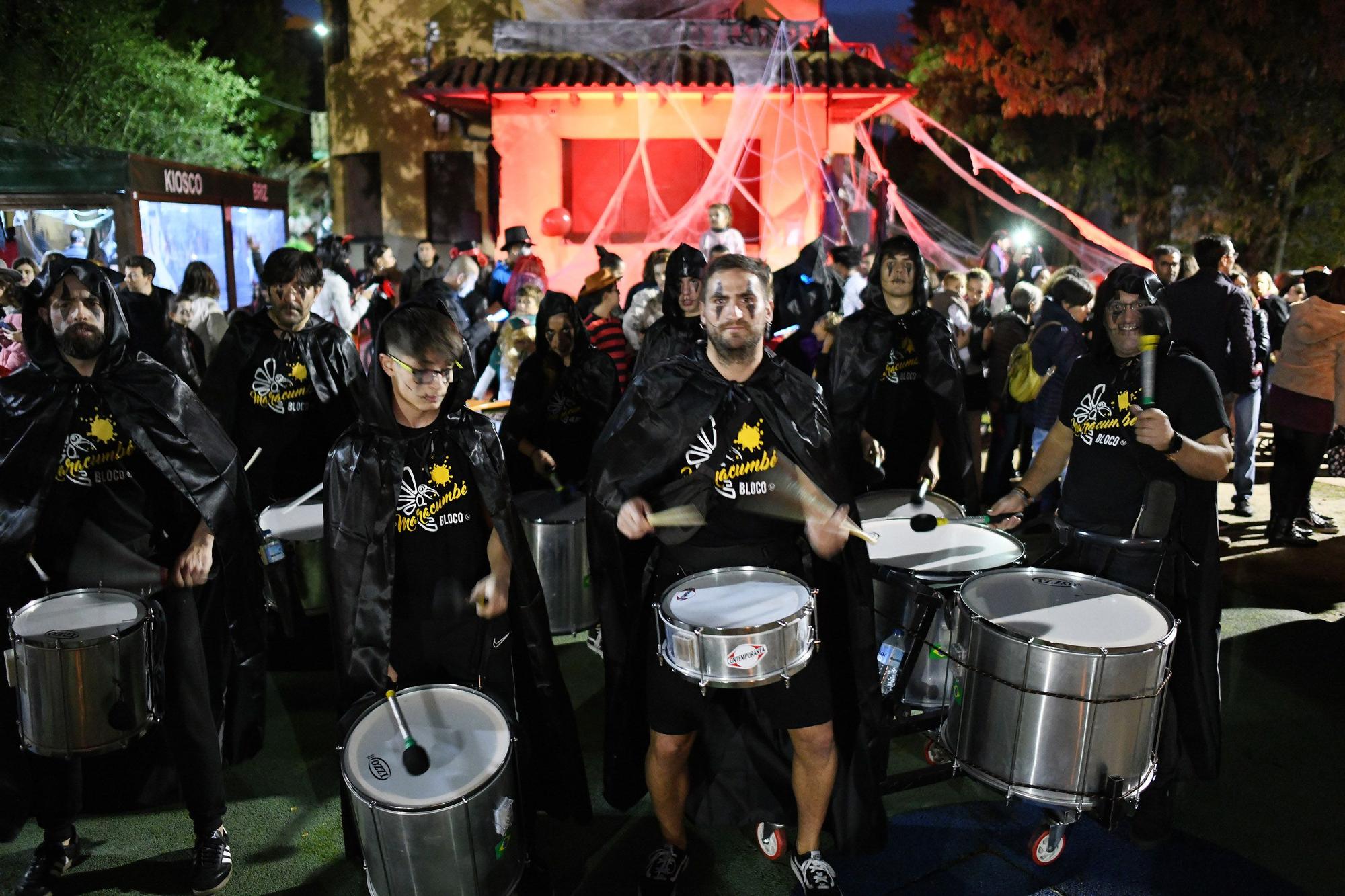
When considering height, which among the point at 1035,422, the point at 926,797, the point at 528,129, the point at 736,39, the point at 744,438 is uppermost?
the point at 736,39

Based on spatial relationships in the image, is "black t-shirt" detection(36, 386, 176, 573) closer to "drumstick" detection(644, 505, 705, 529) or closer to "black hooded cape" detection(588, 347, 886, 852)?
"black hooded cape" detection(588, 347, 886, 852)

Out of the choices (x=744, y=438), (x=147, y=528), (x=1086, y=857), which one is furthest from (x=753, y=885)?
(x=147, y=528)

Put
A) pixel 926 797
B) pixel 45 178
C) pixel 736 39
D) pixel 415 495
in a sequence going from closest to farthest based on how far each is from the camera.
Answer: pixel 415 495 → pixel 926 797 → pixel 45 178 → pixel 736 39

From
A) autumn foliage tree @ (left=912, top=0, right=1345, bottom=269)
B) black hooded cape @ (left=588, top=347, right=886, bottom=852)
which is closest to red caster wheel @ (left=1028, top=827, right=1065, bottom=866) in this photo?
black hooded cape @ (left=588, top=347, right=886, bottom=852)

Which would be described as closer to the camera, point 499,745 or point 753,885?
point 499,745

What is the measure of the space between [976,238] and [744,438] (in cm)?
2671

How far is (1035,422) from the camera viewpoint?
7199 millimetres

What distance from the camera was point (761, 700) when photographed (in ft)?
10.8

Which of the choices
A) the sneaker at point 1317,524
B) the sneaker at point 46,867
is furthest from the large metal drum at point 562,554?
the sneaker at point 1317,524

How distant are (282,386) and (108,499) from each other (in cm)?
145

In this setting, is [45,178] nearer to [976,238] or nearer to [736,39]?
[736,39]

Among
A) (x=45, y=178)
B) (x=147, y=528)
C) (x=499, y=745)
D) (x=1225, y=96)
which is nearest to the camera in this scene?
(x=499, y=745)

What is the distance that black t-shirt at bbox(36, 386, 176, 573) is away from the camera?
3.43 metres

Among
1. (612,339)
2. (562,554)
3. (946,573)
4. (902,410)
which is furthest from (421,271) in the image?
(946,573)
